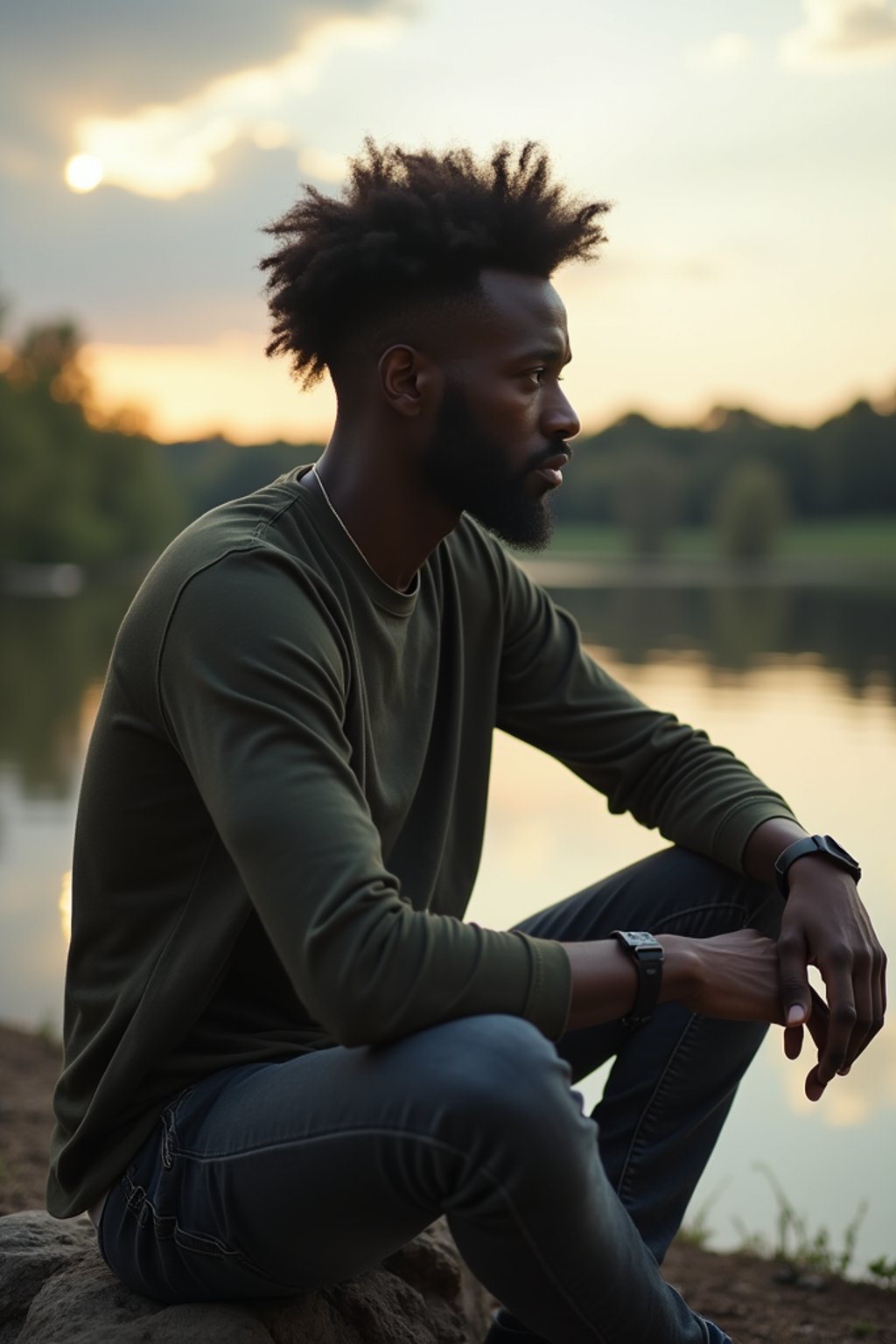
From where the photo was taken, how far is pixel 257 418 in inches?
1387

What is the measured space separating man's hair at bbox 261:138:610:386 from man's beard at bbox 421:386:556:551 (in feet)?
0.60

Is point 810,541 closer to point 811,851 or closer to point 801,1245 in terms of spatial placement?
point 801,1245

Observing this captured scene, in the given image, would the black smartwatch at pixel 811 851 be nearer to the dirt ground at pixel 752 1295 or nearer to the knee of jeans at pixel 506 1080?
the knee of jeans at pixel 506 1080

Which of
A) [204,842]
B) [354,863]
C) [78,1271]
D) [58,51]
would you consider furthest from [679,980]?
[58,51]

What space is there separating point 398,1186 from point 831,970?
0.78 m

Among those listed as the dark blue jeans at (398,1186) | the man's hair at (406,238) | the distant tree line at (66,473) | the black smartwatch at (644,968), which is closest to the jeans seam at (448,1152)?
the dark blue jeans at (398,1186)

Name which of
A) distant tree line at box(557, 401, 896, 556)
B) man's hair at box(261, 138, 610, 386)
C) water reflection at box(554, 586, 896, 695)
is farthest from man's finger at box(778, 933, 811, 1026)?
distant tree line at box(557, 401, 896, 556)

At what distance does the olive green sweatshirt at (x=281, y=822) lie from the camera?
1.60 meters

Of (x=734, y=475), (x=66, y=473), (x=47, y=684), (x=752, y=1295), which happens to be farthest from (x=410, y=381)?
(x=66, y=473)

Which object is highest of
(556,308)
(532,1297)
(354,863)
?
(556,308)

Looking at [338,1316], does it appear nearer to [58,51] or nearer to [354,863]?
[354,863]

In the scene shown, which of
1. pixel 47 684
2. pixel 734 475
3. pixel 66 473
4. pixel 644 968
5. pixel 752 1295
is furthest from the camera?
pixel 66 473

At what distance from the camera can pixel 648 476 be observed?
44375 mm

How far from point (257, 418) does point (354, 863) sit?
34501mm
